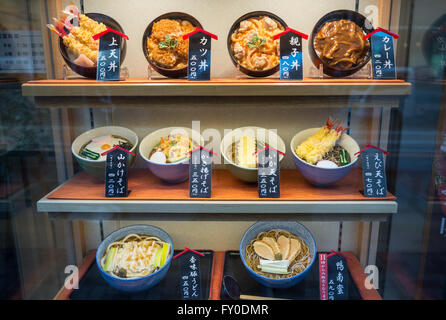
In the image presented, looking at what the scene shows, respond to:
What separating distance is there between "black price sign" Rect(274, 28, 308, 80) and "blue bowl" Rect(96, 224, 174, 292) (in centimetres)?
92

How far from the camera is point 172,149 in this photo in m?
1.41

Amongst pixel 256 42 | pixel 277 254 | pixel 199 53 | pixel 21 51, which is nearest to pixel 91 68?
pixel 21 51

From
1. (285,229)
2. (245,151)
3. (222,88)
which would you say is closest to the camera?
(222,88)

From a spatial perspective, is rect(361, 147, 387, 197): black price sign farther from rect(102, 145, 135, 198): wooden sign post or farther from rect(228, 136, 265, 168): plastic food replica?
rect(102, 145, 135, 198): wooden sign post

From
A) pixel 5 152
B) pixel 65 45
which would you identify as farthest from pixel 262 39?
pixel 5 152

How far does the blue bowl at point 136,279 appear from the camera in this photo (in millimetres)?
1344

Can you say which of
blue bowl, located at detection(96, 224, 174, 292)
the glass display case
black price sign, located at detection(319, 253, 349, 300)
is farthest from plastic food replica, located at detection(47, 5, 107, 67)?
black price sign, located at detection(319, 253, 349, 300)

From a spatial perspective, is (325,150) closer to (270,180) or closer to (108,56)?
(270,180)

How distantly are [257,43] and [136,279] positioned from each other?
3.53 ft

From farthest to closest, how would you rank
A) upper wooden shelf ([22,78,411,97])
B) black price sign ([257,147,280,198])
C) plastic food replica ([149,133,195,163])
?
plastic food replica ([149,133,195,163]) < black price sign ([257,147,280,198]) < upper wooden shelf ([22,78,411,97])

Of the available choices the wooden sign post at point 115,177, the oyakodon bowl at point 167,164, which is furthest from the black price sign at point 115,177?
the oyakodon bowl at point 167,164

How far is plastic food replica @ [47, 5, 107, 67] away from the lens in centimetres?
129
